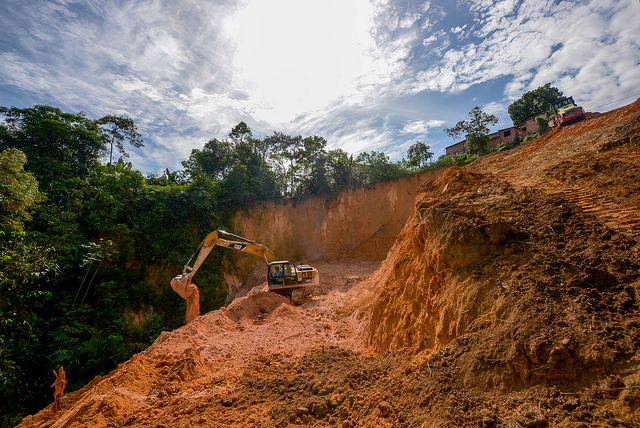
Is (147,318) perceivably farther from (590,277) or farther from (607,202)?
(607,202)

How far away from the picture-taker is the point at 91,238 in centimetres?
1441

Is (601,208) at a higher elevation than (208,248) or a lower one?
lower

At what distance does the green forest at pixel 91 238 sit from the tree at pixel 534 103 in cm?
1482

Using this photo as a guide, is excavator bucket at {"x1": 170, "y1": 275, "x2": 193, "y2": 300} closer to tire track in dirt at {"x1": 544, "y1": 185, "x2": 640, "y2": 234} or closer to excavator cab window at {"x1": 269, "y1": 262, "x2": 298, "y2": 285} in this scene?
excavator cab window at {"x1": 269, "y1": 262, "x2": 298, "y2": 285}

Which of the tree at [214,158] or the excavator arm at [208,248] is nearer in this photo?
the excavator arm at [208,248]

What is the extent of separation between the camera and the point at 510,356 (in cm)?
312

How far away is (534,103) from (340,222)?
25.2 metres

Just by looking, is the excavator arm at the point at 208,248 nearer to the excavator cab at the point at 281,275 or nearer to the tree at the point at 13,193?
the excavator cab at the point at 281,275

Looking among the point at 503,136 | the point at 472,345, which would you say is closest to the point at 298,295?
the point at 472,345

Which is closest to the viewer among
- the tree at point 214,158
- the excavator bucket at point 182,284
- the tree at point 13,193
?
the tree at point 13,193

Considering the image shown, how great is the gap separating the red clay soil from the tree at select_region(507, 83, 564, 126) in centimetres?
2637

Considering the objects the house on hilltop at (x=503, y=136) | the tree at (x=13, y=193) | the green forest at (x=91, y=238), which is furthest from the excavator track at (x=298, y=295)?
the house on hilltop at (x=503, y=136)

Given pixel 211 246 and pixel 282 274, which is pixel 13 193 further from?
pixel 282 274

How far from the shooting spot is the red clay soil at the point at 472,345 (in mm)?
2779
